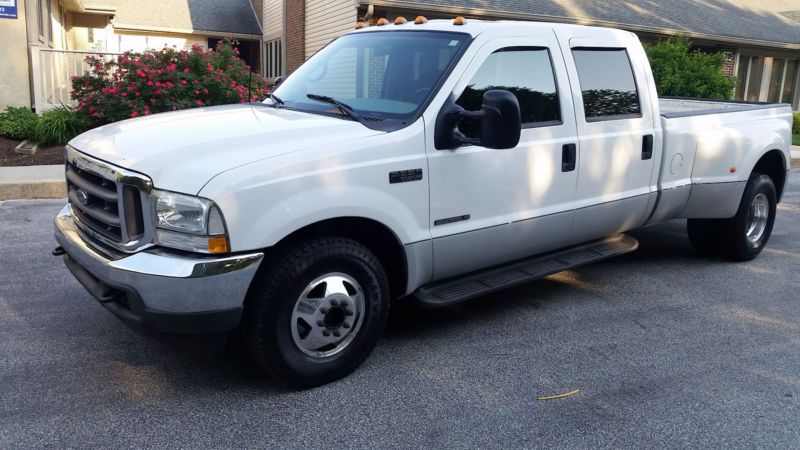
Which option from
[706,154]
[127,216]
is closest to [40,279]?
[127,216]

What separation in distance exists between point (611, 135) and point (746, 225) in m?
2.13

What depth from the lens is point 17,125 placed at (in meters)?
12.2

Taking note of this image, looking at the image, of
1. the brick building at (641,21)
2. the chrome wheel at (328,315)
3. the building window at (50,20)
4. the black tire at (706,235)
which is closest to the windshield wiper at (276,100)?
the chrome wheel at (328,315)

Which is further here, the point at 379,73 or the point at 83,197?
the point at 379,73

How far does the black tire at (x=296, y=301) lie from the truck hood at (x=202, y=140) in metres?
0.53

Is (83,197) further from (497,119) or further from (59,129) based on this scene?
(59,129)

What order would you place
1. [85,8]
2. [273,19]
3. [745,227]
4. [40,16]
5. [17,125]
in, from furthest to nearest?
[273,19]
[85,8]
[40,16]
[17,125]
[745,227]

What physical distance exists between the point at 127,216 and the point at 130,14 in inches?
927

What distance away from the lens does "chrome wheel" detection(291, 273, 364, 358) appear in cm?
358

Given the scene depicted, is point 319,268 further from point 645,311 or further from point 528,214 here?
point 645,311

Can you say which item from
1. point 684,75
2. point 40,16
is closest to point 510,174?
point 684,75

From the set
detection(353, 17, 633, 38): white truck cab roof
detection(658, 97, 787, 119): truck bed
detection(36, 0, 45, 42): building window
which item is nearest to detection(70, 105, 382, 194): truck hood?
detection(353, 17, 633, 38): white truck cab roof

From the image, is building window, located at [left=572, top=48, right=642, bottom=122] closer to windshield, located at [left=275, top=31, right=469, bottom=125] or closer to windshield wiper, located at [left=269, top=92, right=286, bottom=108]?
windshield, located at [left=275, top=31, right=469, bottom=125]

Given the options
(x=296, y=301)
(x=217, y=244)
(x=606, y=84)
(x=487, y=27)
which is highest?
(x=487, y=27)
